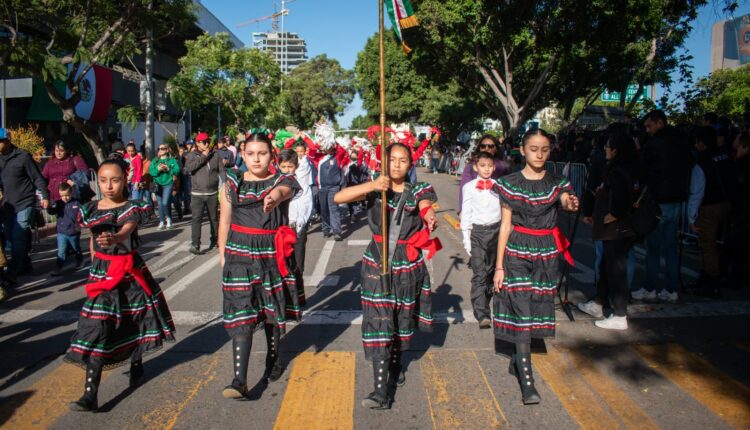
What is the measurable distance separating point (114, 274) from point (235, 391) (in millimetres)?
1193

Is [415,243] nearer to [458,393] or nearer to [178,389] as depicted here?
[458,393]

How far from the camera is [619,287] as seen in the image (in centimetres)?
568

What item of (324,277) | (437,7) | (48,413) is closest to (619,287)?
(324,277)

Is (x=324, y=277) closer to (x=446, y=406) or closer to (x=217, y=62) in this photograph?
(x=446, y=406)

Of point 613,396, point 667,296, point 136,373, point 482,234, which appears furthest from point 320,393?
point 667,296

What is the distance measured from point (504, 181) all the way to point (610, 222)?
191cm

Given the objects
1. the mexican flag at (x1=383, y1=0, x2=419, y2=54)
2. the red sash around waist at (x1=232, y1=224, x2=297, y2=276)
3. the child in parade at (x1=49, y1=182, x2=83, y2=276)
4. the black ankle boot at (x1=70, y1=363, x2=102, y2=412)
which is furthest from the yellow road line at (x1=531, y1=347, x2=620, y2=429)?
the child in parade at (x1=49, y1=182, x2=83, y2=276)

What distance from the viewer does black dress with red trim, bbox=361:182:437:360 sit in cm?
408

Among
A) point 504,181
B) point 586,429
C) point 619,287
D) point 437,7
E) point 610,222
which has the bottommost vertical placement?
point 586,429

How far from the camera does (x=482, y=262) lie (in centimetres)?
603

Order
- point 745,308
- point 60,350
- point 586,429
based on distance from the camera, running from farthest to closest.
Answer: point 745,308
point 60,350
point 586,429

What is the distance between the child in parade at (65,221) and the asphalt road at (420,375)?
1.46 m

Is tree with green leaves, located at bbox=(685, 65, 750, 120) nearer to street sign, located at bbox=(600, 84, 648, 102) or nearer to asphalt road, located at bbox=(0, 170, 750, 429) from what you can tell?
street sign, located at bbox=(600, 84, 648, 102)

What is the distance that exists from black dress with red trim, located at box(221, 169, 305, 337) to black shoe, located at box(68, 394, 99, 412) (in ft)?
3.31
